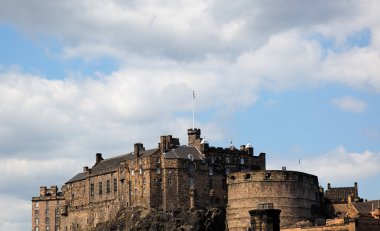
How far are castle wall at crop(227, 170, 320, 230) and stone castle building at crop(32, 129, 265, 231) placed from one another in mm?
5346

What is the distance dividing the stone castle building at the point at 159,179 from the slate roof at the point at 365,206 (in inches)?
810

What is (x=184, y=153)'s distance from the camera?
447ft

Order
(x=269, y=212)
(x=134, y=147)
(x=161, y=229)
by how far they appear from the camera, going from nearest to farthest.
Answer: (x=269, y=212), (x=161, y=229), (x=134, y=147)

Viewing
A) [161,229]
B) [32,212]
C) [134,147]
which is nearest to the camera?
[161,229]

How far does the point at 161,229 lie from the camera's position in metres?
130

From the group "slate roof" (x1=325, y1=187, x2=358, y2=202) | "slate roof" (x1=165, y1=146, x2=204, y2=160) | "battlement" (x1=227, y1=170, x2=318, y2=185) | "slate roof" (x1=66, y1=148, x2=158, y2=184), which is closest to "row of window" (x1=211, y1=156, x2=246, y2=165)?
"slate roof" (x1=165, y1=146, x2=204, y2=160)

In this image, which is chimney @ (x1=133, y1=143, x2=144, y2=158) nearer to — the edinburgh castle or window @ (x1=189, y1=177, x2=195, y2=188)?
the edinburgh castle

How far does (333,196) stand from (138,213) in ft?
111

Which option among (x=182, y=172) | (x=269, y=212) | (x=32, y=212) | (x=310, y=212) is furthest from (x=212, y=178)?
(x=269, y=212)

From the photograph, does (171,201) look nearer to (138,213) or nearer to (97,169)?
(138,213)

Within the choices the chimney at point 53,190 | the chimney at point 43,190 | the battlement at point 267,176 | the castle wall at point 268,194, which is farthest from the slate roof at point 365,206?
the chimney at point 43,190

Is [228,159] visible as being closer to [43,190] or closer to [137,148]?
[137,148]

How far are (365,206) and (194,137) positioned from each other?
1135 inches

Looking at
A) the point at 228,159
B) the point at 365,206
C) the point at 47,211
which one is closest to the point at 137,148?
the point at 228,159
